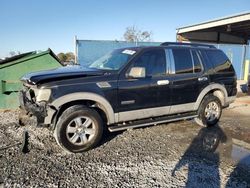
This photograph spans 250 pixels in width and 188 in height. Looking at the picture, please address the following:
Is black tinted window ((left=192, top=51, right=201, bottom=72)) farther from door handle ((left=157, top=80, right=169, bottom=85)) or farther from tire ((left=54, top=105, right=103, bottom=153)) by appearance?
tire ((left=54, top=105, right=103, bottom=153))

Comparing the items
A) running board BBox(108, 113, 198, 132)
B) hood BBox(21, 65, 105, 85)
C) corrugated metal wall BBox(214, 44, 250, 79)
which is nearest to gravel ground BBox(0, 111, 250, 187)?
running board BBox(108, 113, 198, 132)

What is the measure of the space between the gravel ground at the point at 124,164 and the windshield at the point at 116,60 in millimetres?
1472

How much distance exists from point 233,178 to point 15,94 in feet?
19.4

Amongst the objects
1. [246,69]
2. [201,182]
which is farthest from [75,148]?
[246,69]

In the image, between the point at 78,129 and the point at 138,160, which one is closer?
the point at 138,160

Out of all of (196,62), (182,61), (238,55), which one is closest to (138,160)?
(182,61)

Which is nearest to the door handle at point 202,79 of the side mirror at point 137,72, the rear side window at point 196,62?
the rear side window at point 196,62

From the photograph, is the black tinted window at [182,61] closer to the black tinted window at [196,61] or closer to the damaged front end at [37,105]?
the black tinted window at [196,61]

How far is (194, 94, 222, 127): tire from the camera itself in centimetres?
609

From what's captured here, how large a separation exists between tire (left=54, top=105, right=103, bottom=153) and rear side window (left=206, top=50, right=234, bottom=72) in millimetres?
3290

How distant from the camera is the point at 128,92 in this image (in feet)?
16.0

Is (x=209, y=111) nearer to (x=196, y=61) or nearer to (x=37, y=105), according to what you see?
(x=196, y=61)

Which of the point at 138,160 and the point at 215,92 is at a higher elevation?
the point at 215,92

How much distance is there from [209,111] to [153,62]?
2.03 metres
